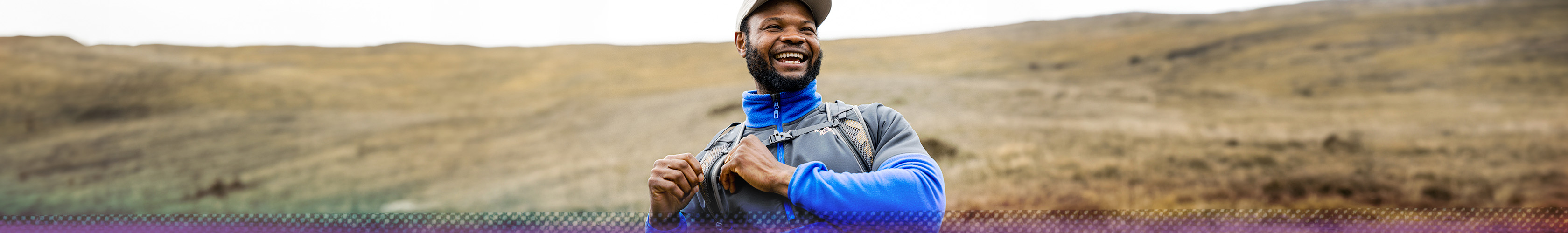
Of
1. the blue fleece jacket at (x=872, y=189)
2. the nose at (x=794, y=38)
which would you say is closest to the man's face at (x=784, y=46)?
the nose at (x=794, y=38)

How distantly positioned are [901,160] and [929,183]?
72 millimetres

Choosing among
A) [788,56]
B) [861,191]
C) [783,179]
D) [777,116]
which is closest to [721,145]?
[777,116]

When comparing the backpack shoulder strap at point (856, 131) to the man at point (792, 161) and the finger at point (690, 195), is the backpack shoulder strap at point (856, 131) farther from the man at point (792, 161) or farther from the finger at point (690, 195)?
the finger at point (690, 195)

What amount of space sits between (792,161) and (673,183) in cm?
26

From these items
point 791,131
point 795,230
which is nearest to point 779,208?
point 795,230

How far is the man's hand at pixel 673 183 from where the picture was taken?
60.1 inches

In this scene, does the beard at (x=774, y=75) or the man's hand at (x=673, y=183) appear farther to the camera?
the beard at (x=774, y=75)

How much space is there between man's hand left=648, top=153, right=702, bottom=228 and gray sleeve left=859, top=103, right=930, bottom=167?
376 millimetres

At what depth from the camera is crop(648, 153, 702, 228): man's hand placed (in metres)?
1.53

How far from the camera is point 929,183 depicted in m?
1.49

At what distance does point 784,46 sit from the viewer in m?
1.68

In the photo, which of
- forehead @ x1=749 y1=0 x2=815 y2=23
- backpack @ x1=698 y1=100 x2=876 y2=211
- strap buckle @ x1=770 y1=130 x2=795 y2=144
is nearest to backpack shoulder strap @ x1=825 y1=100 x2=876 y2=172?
backpack @ x1=698 y1=100 x2=876 y2=211

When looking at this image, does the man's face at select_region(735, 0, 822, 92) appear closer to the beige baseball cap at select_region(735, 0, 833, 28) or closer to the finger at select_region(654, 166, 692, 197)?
the beige baseball cap at select_region(735, 0, 833, 28)

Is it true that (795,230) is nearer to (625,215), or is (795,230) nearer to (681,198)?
(681,198)
